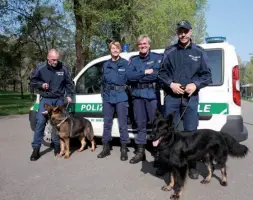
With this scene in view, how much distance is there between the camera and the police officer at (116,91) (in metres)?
5.81

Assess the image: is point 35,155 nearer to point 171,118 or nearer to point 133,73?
point 133,73

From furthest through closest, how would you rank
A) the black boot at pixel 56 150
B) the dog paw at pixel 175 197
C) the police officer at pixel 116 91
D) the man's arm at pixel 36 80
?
the black boot at pixel 56 150, the man's arm at pixel 36 80, the police officer at pixel 116 91, the dog paw at pixel 175 197

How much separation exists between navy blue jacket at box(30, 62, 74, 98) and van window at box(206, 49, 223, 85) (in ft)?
8.84

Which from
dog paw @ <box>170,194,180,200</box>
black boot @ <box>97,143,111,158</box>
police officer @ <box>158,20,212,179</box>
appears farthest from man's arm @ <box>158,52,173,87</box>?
black boot @ <box>97,143,111,158</box>

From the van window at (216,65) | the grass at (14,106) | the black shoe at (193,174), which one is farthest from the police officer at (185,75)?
the grass at (14,106)

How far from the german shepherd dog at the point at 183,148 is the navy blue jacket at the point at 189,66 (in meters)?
0.68

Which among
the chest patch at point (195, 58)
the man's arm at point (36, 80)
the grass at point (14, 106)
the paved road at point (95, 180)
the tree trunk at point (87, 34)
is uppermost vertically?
the tree trunk at point (87, 34)

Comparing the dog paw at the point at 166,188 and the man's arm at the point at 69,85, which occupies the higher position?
the man's arm at the point at 69,85

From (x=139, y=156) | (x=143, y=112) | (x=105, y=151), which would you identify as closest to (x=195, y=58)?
(x=143, y=112)

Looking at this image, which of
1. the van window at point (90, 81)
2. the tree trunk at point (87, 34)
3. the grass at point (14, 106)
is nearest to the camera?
the van window at point (90, 81)

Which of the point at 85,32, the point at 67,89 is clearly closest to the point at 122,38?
the point at 85,32

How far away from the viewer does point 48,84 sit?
19.7 feet

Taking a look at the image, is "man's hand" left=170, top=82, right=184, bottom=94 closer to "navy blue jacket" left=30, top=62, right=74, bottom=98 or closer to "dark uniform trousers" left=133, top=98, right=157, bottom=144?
"dark uniform trousers" left=133, top=98, right=157, bottom=144

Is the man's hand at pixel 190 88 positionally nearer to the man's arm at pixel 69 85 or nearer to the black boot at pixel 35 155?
the man's arm at pixel 69 85
